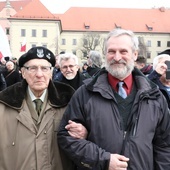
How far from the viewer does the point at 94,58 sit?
19.1 feet

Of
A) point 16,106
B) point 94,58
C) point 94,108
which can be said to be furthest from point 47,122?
point 94,58

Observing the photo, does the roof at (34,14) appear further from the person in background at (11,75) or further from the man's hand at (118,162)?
the man's hand at (118,162)

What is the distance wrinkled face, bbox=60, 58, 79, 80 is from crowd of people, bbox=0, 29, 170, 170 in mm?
2028

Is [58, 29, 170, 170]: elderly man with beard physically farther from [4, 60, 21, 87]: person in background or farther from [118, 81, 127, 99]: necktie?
[4, 60, 21, 87]: person in background

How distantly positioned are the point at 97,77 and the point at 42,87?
19.9 inches

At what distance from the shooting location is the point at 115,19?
74875 mm

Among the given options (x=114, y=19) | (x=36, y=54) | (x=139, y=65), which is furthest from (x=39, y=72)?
(x=114, y=19)

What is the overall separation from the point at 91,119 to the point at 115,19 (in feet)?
243

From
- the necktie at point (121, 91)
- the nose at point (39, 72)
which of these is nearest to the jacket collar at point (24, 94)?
the nose at point (39, 72)

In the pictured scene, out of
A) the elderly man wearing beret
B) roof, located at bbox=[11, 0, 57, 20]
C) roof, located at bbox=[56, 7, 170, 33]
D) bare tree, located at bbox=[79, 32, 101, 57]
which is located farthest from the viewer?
roof, located at bbox=[56, 7, 170, 33]

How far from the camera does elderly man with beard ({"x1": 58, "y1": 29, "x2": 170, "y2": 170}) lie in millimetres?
2576

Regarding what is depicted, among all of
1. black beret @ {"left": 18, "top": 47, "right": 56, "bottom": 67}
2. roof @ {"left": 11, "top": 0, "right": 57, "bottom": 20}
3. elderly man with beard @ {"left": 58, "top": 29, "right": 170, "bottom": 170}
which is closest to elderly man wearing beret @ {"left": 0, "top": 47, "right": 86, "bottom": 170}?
black beret @ {"left": 18, "top": 47, "right": 56, "bottom": 67}

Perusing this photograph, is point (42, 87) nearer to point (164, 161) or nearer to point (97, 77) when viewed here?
point (97, 77)

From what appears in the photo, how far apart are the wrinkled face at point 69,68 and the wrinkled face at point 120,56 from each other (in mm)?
2374
